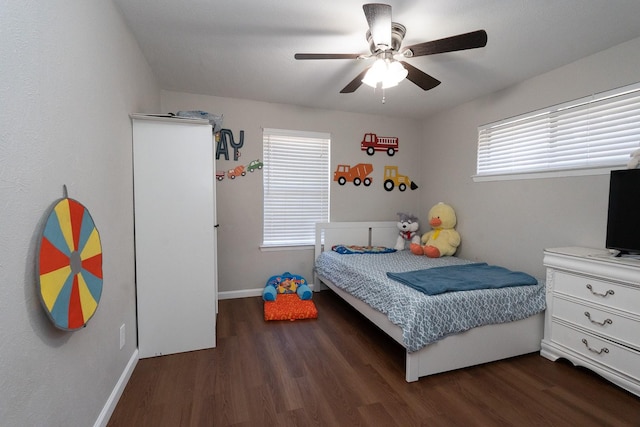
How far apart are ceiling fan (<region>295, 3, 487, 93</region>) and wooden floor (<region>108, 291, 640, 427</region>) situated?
6.58 ft

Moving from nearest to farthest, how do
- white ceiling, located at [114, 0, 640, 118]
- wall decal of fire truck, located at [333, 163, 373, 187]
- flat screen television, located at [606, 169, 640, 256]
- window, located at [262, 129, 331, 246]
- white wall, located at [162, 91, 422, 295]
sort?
white ceiling, located at [114, 0, 640, 118] < flat screen television, located at [606, 169, 640, 256] < white wall, located at [162, 91, 422, 295] < window, located at [262, 129, 331, 246] < wall decal of fire truck, located at [333, 163, 373, 187]

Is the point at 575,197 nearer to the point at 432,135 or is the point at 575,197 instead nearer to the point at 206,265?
the point at 432,135

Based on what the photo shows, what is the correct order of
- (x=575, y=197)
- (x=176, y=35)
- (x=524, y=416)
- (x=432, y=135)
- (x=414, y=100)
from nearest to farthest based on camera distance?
(x=524, y=416) → (x=176, y=35) → (x=575, y=197) → (x=414, y=100) → (x=432, y=135)

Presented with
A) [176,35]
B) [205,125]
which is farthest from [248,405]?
[176,35]

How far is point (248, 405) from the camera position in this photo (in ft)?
5.37

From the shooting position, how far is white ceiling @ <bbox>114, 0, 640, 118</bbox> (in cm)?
172

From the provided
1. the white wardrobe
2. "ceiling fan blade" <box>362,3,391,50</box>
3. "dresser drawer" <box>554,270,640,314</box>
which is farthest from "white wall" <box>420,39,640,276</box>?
the white wardrobe

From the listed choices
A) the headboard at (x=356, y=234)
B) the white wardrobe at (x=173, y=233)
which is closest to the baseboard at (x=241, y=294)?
the headboard at (x=356, y=234)

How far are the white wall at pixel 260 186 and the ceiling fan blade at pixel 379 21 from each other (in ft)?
6.62

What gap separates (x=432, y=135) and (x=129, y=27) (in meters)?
3.45

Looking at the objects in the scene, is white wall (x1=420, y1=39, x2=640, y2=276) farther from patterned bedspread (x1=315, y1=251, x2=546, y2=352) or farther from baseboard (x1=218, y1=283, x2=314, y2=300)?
baseboard (x1=218, y1=283, x2=314, y2=300)

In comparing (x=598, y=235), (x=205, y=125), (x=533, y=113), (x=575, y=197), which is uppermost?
(x=533, y=113)

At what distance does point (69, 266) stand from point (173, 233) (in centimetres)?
104

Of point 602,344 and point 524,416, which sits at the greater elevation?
point 602,344
